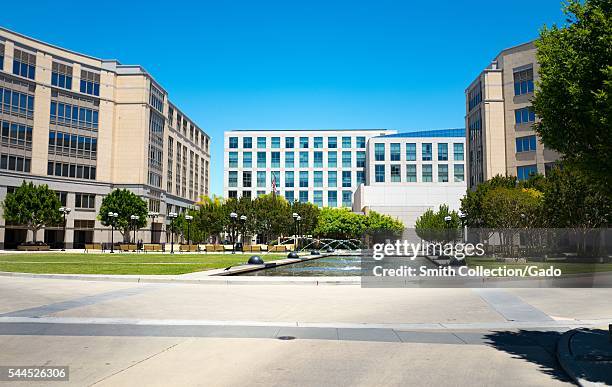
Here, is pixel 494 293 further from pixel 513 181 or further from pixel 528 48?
pixel 528 48

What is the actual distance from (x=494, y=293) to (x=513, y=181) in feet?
133

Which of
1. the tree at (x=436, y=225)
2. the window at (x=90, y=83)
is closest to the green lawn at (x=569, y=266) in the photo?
the tree at (x=436, y=225)

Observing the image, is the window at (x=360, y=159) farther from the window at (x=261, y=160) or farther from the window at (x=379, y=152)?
the window at (x=261, y=160)

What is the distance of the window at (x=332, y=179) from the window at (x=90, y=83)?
63.4 metres

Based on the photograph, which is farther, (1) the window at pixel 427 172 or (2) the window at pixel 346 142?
(2) the window at pixel 346 142

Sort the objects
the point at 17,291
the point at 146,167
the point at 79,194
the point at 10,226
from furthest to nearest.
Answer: the point at 146,167
the point at 79,194
the point at 10,226
the point at 17,291

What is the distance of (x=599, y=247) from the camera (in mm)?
40562

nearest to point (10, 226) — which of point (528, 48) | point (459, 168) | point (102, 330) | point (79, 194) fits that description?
point (79, 194)

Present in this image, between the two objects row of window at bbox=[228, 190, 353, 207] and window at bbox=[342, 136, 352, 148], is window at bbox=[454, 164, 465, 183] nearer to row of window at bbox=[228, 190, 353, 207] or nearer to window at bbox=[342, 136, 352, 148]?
row of window at bbox=[228, 190, 353, 207]

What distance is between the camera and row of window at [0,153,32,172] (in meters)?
66.6

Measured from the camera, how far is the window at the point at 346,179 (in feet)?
423

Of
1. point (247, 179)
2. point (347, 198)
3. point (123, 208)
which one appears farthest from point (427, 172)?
point (123, 208)

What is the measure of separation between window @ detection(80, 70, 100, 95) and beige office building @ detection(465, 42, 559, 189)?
56.8 m

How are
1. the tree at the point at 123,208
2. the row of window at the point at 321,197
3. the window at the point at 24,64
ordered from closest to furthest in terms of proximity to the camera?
the window at the point at 24,64
the tree at the point at 123,208
the row of window at the point at 321,197
